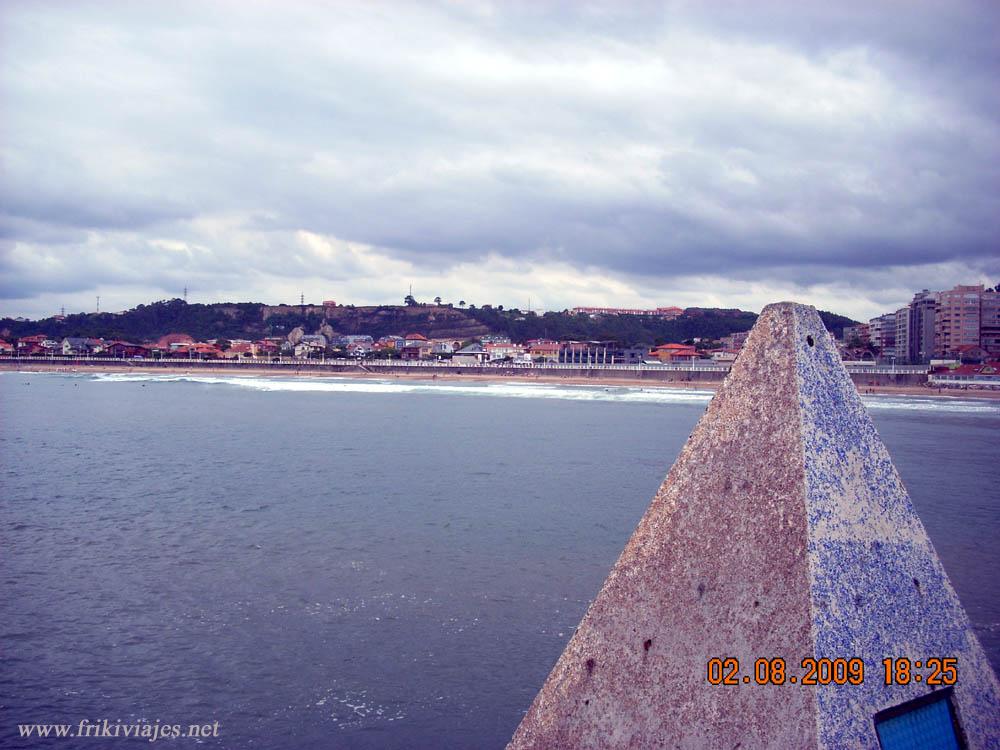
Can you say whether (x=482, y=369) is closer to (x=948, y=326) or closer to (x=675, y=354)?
(x=675, y=354)

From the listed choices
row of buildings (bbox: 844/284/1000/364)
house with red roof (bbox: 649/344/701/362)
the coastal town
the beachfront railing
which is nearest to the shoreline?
the beachfront railing

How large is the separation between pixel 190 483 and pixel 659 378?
6707 cm

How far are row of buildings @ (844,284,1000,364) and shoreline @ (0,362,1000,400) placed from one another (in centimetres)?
4153

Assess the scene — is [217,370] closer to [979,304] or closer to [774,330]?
[774,330]

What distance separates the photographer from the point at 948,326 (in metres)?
111

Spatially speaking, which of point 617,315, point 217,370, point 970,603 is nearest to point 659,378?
point 217,370

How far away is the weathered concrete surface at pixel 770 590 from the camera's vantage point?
1.85 m

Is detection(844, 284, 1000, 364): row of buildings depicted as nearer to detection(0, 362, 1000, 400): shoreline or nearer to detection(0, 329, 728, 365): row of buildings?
detection(0, 329, 728, 365): row of buildings

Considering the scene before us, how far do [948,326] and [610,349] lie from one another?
5027cm

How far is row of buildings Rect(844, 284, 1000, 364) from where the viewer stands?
106500 millimetres

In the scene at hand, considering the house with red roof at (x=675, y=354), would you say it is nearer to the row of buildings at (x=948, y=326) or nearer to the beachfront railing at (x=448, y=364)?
the beachfront railing at (x=448, y=364)

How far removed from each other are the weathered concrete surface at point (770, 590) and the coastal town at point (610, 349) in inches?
3392

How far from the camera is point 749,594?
1912 mm

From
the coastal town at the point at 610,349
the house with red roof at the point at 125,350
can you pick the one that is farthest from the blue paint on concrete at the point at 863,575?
the house with red roof at the point at 125,350
